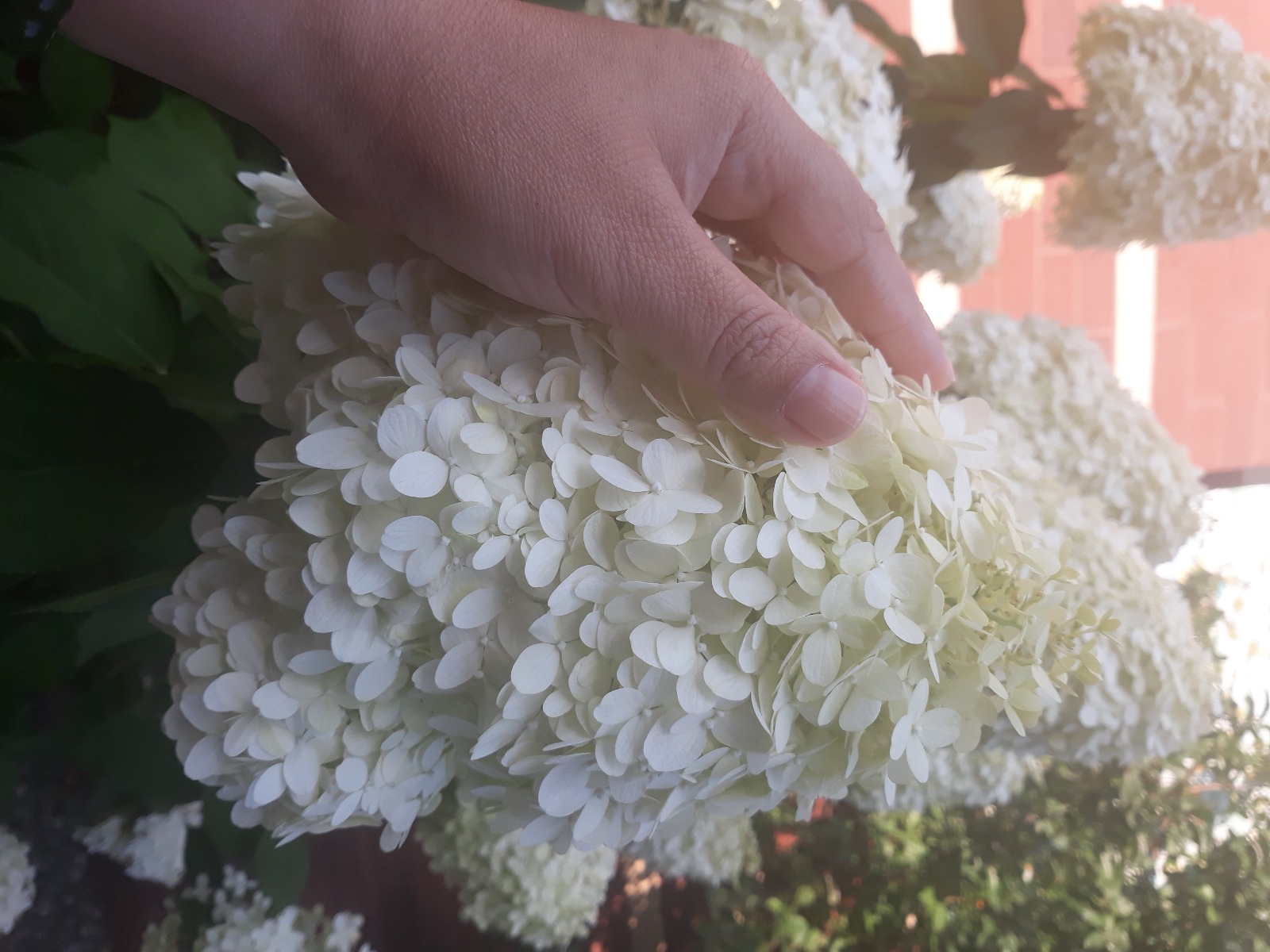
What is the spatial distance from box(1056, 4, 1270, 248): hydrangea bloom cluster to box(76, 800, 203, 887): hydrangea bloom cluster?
83cm

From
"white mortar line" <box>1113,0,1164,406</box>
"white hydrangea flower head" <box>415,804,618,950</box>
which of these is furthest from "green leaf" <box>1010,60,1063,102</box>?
"white hydrangea flower head" <box>415,804,618,950</box>

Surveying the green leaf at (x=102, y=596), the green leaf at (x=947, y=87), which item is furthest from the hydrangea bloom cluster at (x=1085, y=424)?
the green leaf at (x=102, y=596)

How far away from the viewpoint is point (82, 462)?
15.2 inches

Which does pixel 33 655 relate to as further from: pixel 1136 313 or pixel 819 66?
pixel 1136 313

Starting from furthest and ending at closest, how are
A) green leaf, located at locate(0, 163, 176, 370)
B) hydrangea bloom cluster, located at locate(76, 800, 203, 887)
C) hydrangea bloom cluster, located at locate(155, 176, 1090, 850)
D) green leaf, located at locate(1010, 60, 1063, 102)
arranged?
1. green leaf, located at locate(1010, 60, 1063, 102)
2. hydrangea bloom cluster, located at locate(76, 800, 203, 887)
3. green leaf, located at locate(0, 163, 176, 370)
4. hydrangea bloom cluster, located at locate(155, 176, 1090, 850)

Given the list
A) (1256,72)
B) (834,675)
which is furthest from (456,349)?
(1256,72)

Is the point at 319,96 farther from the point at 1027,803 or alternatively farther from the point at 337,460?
the point at 1027,803

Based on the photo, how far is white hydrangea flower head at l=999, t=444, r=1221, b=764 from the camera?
49 cm

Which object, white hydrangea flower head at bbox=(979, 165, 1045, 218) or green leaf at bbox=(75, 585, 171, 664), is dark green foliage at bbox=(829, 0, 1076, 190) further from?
green leaf at bbox=(75, 585, 171, 664)

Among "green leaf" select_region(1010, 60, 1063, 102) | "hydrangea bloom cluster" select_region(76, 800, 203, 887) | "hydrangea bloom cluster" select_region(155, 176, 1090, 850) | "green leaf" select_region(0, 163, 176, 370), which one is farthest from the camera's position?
"green leaf" select_region(1010, 60, 1063, 102)

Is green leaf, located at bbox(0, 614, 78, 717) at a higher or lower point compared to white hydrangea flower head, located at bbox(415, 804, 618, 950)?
higher

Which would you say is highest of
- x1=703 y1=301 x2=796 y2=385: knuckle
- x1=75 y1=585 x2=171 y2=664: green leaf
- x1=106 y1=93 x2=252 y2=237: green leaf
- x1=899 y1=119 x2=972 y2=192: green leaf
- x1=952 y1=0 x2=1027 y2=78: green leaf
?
x1=106 y1=93 x2=252 y2=237: green leaf

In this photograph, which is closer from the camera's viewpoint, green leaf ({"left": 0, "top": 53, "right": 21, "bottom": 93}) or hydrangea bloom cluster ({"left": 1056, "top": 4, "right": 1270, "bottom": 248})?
green leaf ({"left": 0, "top": 53, "right": 21, "bottom": 93})

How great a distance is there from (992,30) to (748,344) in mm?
585
